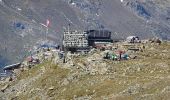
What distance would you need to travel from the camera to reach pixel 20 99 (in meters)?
139

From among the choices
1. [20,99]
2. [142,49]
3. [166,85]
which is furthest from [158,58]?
[166,85]

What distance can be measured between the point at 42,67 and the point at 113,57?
20288mm

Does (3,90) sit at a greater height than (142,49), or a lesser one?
lesser

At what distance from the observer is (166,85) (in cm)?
10181

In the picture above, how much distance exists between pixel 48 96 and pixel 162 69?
79.9 ft

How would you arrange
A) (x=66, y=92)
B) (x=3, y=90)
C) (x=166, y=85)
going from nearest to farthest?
(x=166, y=85), (x=66, y=92), (x=3, y=90)

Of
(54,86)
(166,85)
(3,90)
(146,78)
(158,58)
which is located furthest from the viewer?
(3,90)

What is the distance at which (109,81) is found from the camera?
121750 mm

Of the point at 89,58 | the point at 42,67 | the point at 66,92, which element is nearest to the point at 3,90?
the point at 42,67

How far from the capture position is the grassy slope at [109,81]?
10638 cm

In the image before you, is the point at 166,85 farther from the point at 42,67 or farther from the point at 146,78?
the point at 42,67

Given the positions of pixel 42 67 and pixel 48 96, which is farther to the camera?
pixel 42 67

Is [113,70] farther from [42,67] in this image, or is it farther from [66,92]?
[42,67]

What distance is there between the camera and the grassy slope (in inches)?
4188
